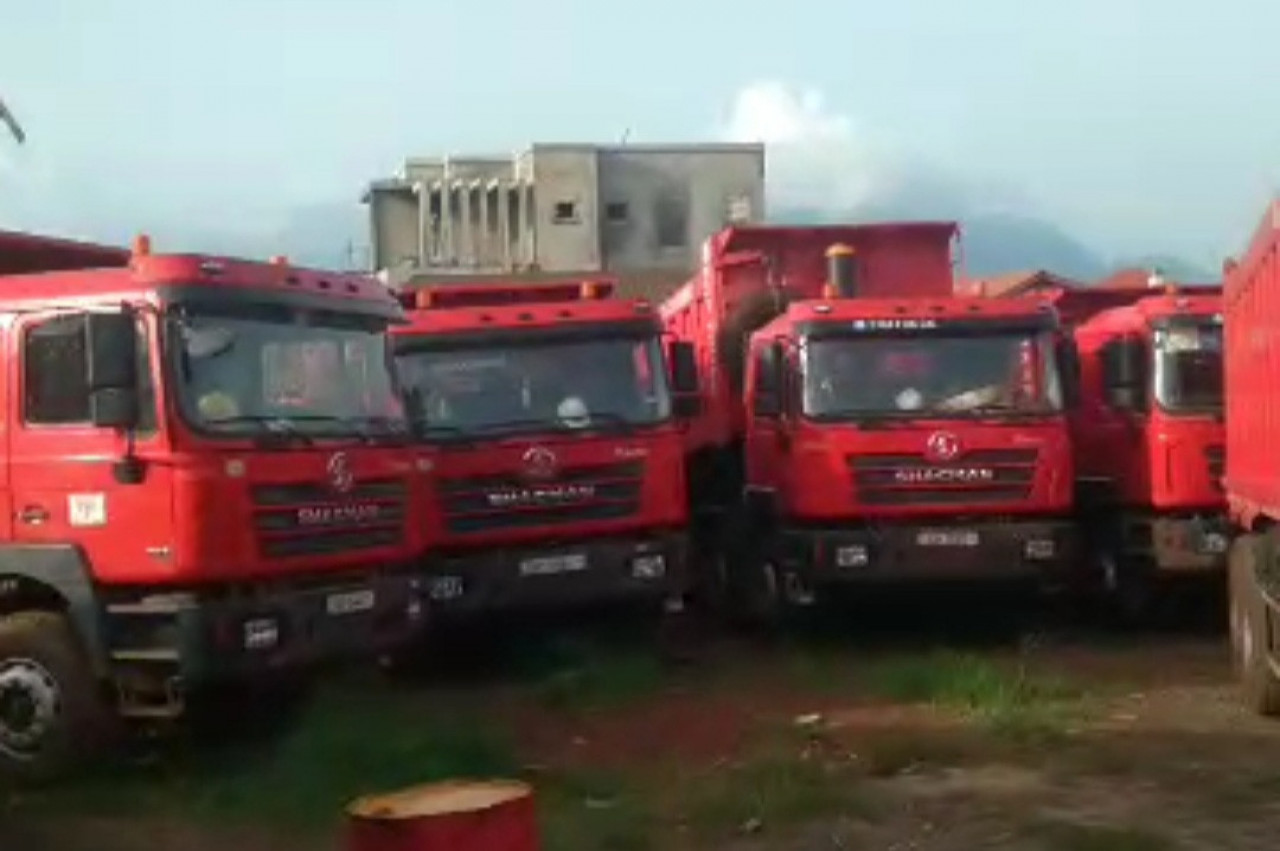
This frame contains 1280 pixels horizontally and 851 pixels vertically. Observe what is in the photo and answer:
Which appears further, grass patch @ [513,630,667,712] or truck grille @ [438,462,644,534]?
truck grille @ [438,462,644,534]

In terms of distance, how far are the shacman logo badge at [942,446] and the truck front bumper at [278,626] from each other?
422 centimetres

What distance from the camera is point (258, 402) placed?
31.9 feet

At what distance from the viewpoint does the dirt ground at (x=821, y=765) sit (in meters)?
8.23

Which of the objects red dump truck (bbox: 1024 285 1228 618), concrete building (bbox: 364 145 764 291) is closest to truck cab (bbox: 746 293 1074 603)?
red dump truck (bbox: 1024 285 1228 618)

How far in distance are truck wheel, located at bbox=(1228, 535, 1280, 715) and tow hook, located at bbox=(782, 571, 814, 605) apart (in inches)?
115

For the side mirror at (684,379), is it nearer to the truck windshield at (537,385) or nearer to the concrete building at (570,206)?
the truck windshield at (537,385)

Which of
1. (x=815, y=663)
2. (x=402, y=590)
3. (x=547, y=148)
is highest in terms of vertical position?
(x=547, y=148)

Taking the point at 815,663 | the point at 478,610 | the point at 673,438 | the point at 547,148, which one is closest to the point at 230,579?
the point at 478,610

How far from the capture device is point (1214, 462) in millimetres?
13883

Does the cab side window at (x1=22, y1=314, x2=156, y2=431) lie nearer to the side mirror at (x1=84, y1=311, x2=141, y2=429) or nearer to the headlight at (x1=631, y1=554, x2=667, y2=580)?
the side mirror at (x1=84, y1=311, x2=141, y2=429)

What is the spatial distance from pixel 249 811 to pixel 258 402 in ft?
6.60

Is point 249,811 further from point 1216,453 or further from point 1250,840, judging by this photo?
point 1216,453

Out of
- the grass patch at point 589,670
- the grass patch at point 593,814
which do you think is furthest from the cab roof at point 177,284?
the grass patch at point 589,670

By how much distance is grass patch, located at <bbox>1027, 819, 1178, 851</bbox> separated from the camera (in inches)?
299
